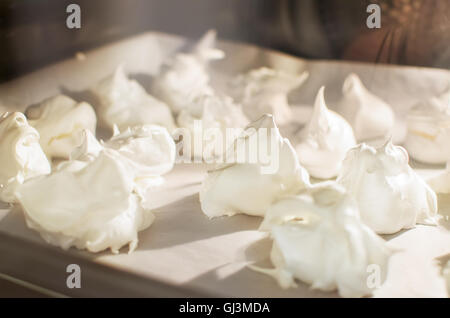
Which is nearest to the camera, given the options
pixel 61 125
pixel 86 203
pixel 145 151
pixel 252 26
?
pixel 86 203

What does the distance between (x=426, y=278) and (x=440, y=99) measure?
25.4 inches

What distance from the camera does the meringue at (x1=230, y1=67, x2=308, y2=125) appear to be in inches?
66.1

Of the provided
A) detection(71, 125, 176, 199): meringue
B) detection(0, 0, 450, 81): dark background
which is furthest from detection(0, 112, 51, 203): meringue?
detection(0, 0, 450, 81): dark background

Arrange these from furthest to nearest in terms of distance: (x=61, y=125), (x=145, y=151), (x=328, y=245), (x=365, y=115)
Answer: (x=365, y=115) < (x=61, y=125) < (x=145, y=151) < (x=328, y=245)

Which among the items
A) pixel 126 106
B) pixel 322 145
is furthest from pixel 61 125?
pixel 322 145

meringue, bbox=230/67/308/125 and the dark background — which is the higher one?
the dark background

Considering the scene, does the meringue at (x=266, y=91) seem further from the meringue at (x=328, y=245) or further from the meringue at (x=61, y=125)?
the meringue at (x=328, y=245)

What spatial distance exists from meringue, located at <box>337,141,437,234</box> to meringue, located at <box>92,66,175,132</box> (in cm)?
57

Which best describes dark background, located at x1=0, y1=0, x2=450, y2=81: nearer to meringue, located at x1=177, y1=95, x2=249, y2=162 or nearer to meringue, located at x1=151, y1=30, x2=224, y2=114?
meringue, located at x1=151, y1=30, x2=224, y2=114

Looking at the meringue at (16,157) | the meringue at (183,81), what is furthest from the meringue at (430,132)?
the meringue at (16,157)

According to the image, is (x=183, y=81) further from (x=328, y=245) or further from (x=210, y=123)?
(x=328, y=245)

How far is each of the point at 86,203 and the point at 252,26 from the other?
1291mm

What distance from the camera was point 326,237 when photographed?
922 mm

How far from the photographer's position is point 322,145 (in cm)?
132
